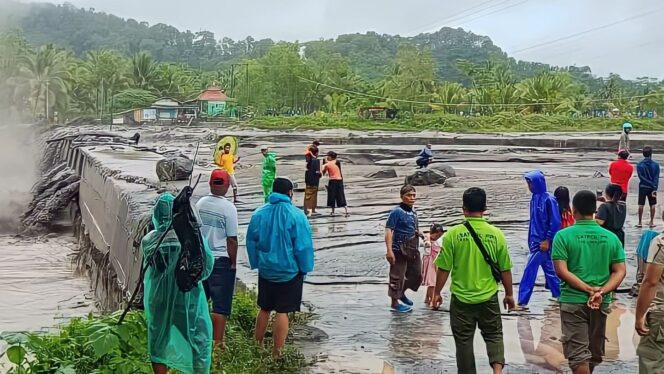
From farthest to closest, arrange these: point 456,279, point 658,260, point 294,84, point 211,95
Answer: point 294,84 < point 211,95 < point 456,279 < point 658,260

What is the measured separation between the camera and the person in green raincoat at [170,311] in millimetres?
4957

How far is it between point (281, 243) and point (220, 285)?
69 centimetres

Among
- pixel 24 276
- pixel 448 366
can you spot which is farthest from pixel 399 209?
pixel 24 276

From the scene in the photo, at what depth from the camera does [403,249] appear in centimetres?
790

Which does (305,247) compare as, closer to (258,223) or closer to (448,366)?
(258,223)

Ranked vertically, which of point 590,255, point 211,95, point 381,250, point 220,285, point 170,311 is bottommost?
point 381,250

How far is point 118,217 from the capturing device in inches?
567

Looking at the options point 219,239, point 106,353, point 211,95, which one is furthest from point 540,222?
point 211,95

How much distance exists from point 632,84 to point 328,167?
101301mm

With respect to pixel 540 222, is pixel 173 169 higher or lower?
lower

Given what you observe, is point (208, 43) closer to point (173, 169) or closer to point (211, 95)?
point (211, 95)

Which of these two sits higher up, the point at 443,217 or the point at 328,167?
the point at 328,167

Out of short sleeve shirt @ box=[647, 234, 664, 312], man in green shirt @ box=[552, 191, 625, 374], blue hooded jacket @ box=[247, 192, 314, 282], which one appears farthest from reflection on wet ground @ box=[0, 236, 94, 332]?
short sleeve shirt @ box=[647, 234, 664, 312]

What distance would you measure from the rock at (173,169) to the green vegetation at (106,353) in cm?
1290
